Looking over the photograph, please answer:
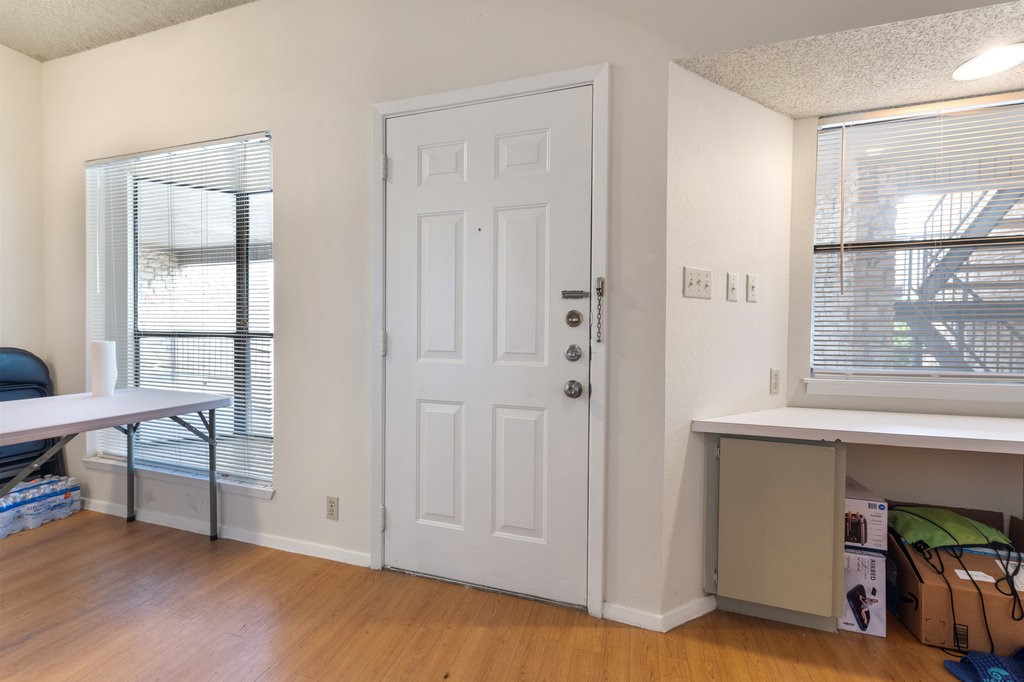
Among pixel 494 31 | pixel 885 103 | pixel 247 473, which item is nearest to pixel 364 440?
pixel 247 473

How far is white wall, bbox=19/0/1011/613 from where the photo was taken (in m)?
2.05

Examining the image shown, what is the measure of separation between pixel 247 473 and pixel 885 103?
3.57 m

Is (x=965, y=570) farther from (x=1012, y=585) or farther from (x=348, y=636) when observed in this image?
(x=348, y=636)

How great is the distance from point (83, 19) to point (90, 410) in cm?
223

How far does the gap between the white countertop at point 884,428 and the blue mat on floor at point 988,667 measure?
688mm

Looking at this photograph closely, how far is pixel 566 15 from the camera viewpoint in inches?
84.0

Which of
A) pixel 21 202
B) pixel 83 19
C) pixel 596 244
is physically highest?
pixel 83 19

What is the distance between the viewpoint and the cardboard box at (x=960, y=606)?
1862mm

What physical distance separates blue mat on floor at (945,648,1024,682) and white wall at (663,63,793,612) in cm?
84

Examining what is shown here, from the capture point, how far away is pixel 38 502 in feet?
10.0

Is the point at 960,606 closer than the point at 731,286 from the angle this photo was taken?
Yes

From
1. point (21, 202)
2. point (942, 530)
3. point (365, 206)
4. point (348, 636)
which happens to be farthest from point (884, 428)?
point (21, 202)

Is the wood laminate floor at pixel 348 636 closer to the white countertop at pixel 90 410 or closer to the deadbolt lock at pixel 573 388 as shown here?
the white countertop at pixel 90 410

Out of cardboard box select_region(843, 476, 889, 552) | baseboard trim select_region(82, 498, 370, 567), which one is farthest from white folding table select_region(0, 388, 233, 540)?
cardboard box select_region(843, 476, 889, 552)
